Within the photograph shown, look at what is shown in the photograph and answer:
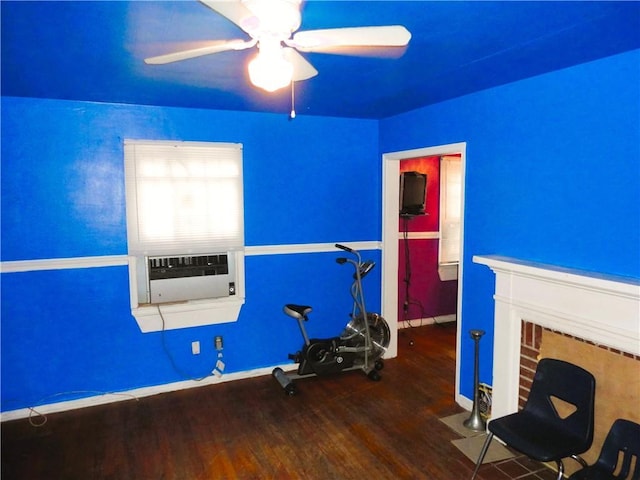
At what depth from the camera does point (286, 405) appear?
3.44 m

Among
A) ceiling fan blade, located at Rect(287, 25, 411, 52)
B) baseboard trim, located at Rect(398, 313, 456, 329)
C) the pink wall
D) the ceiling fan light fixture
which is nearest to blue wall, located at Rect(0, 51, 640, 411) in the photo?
the pink wall

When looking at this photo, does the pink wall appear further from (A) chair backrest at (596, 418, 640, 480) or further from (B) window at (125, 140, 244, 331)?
(A) chair backrest at (596, 418, 640, 480)

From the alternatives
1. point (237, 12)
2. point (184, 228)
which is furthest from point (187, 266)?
point (237, 12)

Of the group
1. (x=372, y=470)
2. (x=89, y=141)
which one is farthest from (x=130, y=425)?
(x=89, y=141)

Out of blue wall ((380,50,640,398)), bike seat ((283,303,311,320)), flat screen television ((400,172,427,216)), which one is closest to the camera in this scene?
blue wall ((380,50,640,398))

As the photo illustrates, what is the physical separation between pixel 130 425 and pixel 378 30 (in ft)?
10.3

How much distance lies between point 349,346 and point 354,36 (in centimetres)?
295

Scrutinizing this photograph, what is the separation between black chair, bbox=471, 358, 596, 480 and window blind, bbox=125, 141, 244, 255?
8.23ft

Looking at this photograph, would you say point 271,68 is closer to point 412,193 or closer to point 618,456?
point 618,456

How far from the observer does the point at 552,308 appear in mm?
2527

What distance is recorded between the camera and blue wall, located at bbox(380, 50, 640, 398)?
7.24 ft

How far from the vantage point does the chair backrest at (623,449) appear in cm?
195

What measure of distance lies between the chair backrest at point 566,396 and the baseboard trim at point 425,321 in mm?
2769

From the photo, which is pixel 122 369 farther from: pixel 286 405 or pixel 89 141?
pixel 89 141
